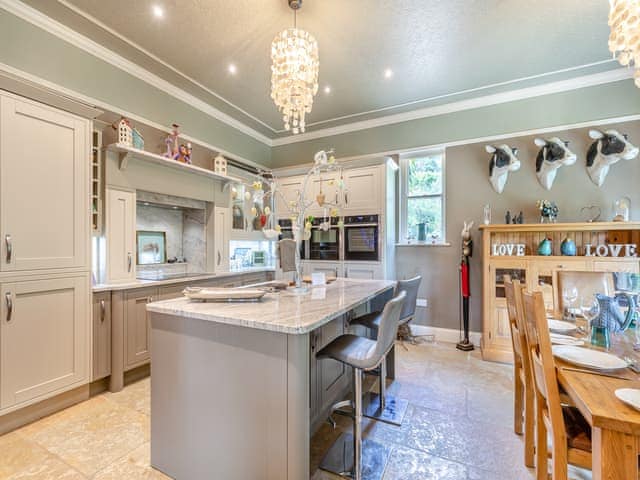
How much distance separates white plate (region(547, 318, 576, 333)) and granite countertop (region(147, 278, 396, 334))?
3.60 ft

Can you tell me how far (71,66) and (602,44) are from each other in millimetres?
4871

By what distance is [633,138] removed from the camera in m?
3.18

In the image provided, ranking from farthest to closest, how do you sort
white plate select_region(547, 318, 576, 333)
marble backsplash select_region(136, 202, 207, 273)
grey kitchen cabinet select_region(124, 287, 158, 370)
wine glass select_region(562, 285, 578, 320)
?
marble backsplash select_region(136, 202, 207, 273) < grey kitchen cabinet select_region(124, 287, 158, 370) < wine glass select_region(562, 285, 578, 320) < white plate select_region(547, 318, 576, 333)

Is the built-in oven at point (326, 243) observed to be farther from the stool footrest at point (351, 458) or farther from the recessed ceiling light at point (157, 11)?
the recessed ceiling light at point (157, 11)

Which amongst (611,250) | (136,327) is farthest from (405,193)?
(136,327)

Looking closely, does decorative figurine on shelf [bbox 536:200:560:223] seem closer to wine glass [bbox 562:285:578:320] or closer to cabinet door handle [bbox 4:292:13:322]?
wine glass [bbox 562:285:578:320]

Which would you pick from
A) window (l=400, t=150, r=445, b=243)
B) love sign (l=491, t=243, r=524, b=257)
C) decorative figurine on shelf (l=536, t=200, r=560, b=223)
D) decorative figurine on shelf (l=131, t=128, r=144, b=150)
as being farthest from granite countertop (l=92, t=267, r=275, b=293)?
decorative figurine on shelf (l=536, t=200, r=560, b=223)

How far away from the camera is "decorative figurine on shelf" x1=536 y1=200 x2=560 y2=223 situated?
3301mm

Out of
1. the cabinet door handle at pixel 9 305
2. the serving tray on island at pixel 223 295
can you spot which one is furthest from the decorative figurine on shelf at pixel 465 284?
the cabinet door handle at pixel 9 305

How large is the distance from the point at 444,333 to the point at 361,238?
1.73m

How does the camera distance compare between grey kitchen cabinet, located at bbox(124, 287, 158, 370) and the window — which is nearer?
grey kitchen cabinet, located at bbox(124, 287, 158, 370)

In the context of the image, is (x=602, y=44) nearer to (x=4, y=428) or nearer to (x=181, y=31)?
(x=181, y=31)

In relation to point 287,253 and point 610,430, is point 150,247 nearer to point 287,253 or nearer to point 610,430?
point 287,253

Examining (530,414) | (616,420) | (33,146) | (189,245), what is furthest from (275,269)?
(616,420)
